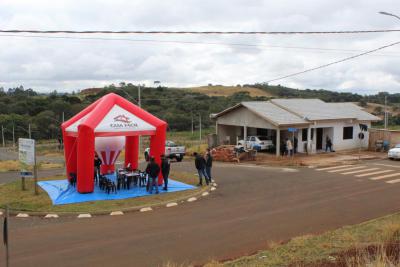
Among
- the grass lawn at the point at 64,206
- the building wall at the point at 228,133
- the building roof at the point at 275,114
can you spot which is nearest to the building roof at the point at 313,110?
the building roof at the point at 275,114

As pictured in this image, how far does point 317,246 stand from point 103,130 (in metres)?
10.6

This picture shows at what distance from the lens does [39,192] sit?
679 inches

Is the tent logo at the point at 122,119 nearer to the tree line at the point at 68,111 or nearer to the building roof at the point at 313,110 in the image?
the building roof at the point at 313,110

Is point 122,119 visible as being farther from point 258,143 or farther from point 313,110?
point 313,110

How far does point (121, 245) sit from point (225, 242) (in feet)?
8.55

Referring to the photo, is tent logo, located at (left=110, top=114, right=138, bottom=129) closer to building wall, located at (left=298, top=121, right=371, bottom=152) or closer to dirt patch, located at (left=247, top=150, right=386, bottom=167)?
dirt patch, located at (left=247, top=150, right=386, bottom=167)

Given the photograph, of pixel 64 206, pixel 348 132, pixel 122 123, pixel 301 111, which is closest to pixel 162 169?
pixel 122 123

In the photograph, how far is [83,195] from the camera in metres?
16.6

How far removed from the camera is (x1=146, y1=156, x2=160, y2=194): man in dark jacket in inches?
661

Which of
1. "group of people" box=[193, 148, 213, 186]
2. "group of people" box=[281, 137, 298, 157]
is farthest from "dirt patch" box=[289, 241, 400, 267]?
"group of people" box=[281, 137, 298, 157]

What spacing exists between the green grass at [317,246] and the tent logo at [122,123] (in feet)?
31.5

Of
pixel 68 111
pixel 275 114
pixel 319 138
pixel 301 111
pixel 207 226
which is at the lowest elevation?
pixel 207 226

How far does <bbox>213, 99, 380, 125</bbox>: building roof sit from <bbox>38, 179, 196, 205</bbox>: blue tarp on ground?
14880 millimetres

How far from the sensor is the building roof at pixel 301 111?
3294cm
